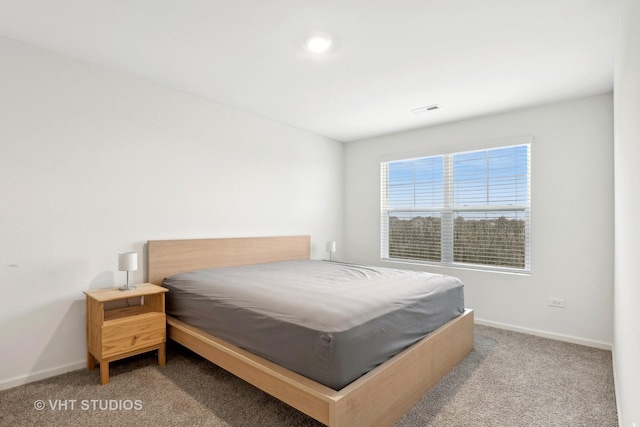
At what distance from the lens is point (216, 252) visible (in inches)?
137

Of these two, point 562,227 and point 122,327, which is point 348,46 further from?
point 562,227

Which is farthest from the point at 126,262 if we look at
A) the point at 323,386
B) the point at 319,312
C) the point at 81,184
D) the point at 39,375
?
the point at 323,386

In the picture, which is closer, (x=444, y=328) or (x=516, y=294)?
(x=444, y=328)

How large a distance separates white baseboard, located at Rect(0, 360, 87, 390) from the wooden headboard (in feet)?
2.68

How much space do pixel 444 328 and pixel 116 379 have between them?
8.19 feet

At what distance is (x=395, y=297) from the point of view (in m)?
2.18

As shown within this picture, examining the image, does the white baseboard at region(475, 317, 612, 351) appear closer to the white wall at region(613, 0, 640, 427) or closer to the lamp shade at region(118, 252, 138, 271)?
the white wall at region(613, 0, 640, 427)

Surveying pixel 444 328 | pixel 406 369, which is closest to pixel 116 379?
pixel 406 369

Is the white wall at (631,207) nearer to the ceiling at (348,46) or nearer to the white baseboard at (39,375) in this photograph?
the ceiling at (348,46)

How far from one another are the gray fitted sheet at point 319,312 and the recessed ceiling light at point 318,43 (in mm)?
1787

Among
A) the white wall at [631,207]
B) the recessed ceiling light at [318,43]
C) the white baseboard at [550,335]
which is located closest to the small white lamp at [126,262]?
A: the recessed ceiling light at [318,43]

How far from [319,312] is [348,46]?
189 cm

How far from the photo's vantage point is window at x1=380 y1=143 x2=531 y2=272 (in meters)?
3.71

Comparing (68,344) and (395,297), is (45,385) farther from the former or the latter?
(395,297)
